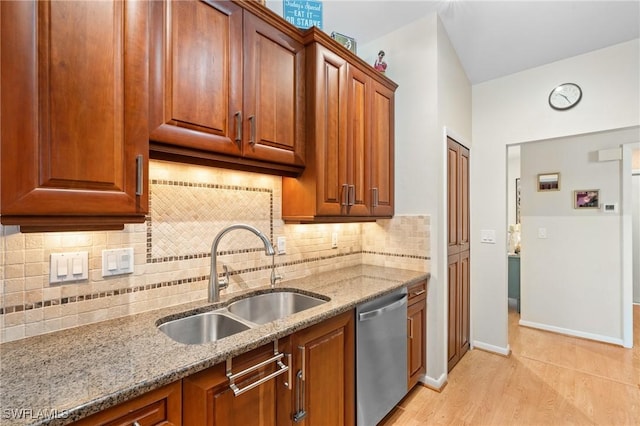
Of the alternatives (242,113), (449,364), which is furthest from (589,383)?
(242,113)

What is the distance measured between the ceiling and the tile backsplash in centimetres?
151

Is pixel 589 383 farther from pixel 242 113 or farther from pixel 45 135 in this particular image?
pixel 45 135

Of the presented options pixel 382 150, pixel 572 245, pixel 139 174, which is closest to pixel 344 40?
pixel 382 150

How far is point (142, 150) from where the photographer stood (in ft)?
3.57

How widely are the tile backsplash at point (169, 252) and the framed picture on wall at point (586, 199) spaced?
92.2 inches

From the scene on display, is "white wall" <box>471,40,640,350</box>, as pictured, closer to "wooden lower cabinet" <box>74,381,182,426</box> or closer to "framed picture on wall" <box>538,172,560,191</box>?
"framed picture on wall" <box>538,172,560,191</box>

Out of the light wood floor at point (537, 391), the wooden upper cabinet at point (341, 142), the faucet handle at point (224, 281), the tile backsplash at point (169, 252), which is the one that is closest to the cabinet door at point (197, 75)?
the tile backsplash at point (169, 252)

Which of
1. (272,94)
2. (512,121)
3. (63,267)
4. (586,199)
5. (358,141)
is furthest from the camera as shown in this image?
(586,199)

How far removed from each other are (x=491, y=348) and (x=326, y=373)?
2.27 m

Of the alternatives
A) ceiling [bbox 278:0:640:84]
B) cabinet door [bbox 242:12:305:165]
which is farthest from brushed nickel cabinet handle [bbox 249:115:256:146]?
ceiling [bbox 278:0:640:84]

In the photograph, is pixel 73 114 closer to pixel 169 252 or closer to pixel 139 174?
pixel 139 174

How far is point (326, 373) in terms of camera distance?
4.91 feet

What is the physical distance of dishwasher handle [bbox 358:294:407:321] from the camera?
170 cm

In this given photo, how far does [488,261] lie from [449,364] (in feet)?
3.51
